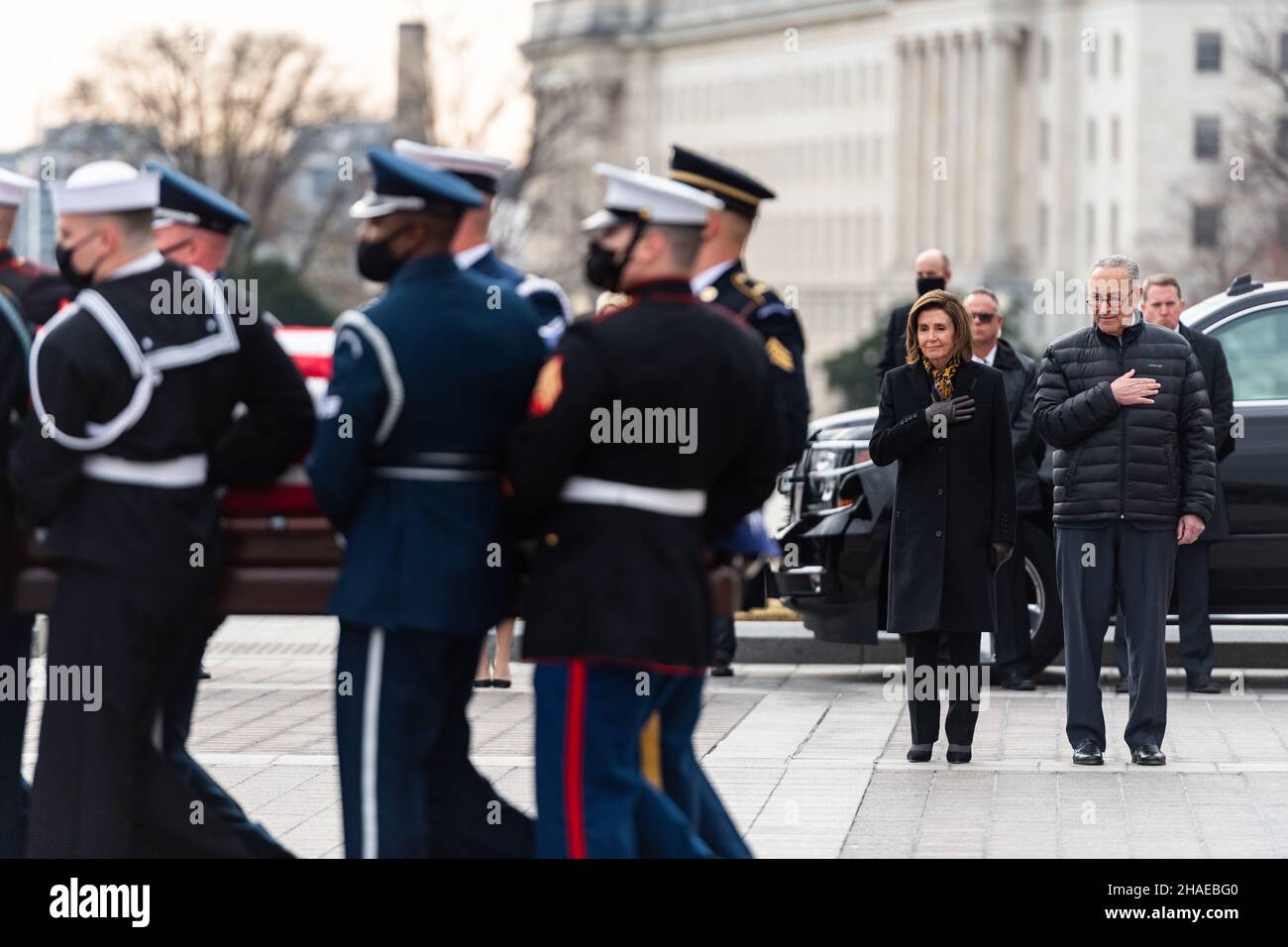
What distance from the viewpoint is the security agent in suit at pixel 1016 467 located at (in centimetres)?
1441

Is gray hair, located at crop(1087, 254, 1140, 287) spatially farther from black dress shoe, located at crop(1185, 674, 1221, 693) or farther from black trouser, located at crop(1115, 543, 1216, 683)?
black dress shoe, located at crop(1185, 674, 1221, 693)

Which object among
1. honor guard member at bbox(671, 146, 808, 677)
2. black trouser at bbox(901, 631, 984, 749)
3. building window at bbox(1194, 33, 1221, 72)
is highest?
building window at bbox(1194, 33, 1221, 72)

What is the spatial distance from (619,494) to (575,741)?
59 cm

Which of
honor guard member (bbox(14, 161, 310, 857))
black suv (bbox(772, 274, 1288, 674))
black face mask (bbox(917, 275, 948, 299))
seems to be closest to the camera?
honor guard member (bbox(14, 161, 310, 857))

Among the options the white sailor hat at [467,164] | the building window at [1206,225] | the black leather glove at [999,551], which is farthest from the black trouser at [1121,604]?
the building window at [1206,225]

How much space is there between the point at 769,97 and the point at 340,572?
122099 mm

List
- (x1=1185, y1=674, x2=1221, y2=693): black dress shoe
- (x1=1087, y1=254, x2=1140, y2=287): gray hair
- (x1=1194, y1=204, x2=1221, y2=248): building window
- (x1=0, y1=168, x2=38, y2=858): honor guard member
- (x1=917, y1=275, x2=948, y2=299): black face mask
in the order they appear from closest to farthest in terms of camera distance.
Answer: (x1=0, y1=168, x2=38, y2=858): honor guard member
(x1=1087, y1=254, x2=1140, y2=287): gray hair
(x1=1185, y1=674, x2=1221, y2=693): black dress shoe
(x1=917, y1=275, x2=948, y2=299): black face mask
(x1=1194, y1=204, x2=1221, y2=248): building window

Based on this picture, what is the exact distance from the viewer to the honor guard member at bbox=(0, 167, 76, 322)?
8906 millimetres

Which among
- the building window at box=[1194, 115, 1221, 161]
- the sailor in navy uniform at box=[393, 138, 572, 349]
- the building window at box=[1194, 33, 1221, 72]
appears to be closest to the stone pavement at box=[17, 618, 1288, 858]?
the sailor in navy uniform at box=[393, 138, 572, 349]

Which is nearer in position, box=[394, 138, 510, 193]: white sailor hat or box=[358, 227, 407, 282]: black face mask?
box=[358, 227, 407, 282]: black face mask

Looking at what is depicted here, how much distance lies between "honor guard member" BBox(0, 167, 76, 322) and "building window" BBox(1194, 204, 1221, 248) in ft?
292
